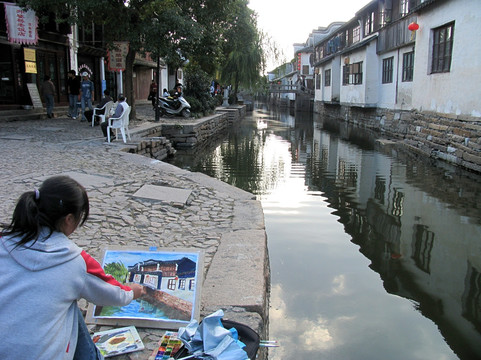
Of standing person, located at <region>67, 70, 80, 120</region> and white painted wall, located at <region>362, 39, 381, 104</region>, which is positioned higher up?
white painted wall, located at <region>362, 39, 381, 104</region>

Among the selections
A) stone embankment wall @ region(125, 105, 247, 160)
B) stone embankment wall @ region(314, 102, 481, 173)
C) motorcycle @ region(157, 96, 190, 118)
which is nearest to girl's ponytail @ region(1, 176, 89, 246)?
stone embankment wall @ region(125, 105, 247, 160)

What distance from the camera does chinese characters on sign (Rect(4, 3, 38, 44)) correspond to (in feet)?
42.2

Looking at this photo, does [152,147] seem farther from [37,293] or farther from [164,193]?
[37,293]

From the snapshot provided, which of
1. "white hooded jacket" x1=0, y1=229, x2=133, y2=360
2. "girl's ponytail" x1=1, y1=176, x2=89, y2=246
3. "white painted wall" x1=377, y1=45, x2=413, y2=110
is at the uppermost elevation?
"white painted wall" x1=377, y1=45, x2=413, y2=110

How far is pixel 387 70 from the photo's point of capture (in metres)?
20.8

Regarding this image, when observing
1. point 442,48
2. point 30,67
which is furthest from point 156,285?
point 30,67

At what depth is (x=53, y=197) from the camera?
1.89 metres

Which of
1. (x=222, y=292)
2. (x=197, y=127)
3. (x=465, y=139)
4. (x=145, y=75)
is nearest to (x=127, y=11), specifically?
(x=197, y=127)

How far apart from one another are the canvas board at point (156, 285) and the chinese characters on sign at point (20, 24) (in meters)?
12.4

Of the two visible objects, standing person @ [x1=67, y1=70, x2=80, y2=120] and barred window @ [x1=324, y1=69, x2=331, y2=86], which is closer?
standing person @ [x1=67, y1=70, x2=80, y2=120]

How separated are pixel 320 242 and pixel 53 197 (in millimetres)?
4385

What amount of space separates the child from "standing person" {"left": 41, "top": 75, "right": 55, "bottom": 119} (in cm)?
1412

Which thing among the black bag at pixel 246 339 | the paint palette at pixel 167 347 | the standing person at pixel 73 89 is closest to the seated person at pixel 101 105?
the standing person at pixel 73 89

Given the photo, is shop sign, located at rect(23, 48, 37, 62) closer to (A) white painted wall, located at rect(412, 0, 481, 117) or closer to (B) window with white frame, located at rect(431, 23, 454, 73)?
(A) white painted wall, located at rect(412, 0, 481, 117)
